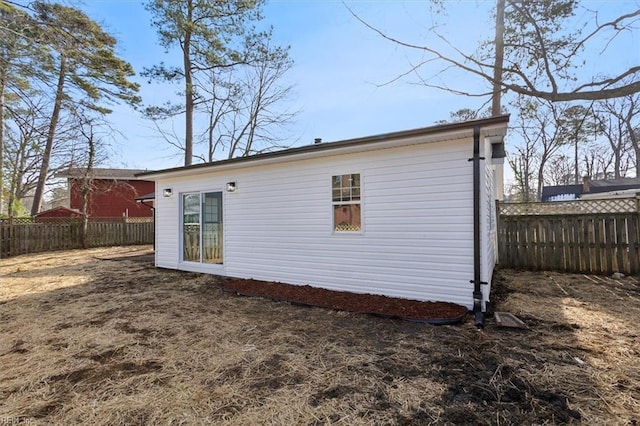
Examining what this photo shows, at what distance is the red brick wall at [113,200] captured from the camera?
19.0 metres

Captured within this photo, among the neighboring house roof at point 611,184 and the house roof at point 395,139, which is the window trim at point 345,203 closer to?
the house roof at point 395,139

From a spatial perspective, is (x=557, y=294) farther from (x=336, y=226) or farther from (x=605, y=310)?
(x=336, y=226)

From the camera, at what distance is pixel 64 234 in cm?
1319

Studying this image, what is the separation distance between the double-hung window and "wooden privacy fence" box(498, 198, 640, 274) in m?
4.40

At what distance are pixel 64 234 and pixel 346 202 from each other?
44.4 feet

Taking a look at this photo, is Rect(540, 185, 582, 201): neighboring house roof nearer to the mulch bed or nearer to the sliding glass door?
the mulch bed

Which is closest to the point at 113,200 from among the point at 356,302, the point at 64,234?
the point at 64,234

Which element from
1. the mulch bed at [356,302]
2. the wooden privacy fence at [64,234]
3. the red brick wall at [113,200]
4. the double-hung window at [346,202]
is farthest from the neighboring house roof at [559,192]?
the red brick wall at [113,200]

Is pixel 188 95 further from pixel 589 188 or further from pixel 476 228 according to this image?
pixel 589 188

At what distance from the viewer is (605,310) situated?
4.32 m

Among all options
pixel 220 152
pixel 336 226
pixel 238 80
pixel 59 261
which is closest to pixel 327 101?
pixel 238 80

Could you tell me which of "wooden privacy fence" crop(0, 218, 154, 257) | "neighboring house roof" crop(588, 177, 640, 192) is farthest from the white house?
"neighboring house roof" crop(588, 177, 640, 192)

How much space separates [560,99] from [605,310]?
120 inches

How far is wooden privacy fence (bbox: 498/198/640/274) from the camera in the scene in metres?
6.31
